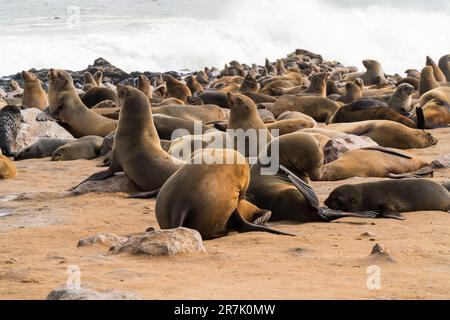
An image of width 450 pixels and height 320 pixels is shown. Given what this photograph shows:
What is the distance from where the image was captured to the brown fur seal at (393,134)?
31.4 ft

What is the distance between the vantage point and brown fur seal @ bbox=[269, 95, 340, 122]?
41.3ft

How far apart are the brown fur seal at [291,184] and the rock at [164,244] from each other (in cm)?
155

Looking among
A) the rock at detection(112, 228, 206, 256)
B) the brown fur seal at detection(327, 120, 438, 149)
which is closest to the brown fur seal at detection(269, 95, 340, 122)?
the brown fur seal at detection(327, 120, 438, 149)

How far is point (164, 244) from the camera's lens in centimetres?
441

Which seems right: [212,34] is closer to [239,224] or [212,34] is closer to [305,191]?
[305,191]

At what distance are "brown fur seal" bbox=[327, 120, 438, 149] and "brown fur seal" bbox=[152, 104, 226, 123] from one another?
2.35 meters

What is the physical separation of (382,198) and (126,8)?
164 feet

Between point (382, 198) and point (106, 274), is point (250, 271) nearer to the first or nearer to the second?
point (106, 274)

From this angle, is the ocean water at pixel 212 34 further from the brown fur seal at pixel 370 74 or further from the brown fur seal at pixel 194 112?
the brown fur seal at pixel 194 112

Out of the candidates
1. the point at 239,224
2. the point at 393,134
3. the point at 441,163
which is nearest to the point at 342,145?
the point at 441,163

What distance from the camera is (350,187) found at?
634cm

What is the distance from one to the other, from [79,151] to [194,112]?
80.6 inches

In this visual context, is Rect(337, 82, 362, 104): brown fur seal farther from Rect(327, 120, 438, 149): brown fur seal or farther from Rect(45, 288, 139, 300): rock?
Rect(45, 288, 139, 300): rock

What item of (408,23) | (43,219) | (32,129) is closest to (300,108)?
(32,129)
